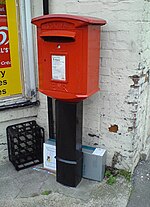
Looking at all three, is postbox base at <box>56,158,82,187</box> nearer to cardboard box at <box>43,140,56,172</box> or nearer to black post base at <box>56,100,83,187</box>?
black post base at <box>56,100,83,187</box>

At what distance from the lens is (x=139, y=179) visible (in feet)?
9.32

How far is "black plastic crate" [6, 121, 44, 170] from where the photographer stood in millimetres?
2965

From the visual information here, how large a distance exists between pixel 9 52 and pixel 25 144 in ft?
Result: 3.62

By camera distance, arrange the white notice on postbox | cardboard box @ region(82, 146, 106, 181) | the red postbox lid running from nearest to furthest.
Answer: the red postbox lid < the white notice on postbox < cardboard box @ region(82, 146, 106, 181)

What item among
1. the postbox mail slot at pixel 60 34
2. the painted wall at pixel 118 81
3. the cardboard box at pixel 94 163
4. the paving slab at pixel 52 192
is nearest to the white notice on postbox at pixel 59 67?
the postbox mail slot at pixel 60 34

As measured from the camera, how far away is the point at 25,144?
3.08 meters

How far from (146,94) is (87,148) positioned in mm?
948

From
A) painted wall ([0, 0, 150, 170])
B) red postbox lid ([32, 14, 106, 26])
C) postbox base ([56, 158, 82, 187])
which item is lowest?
postbox base ([56, 158, 82, 187])

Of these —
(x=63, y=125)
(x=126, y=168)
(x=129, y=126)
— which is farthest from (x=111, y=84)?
(x=126, y=168)

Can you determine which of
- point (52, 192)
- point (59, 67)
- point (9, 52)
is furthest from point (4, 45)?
point (52, 192)

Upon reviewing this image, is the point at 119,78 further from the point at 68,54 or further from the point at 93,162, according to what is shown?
the point at 93,162

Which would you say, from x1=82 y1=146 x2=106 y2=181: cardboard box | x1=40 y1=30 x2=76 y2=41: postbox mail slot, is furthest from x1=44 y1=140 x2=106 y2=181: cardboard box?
x1=40 y1=30 x2=76 y2=41: postbox mail slot

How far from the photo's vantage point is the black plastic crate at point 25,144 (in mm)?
2965

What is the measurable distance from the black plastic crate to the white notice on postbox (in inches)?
40.4
